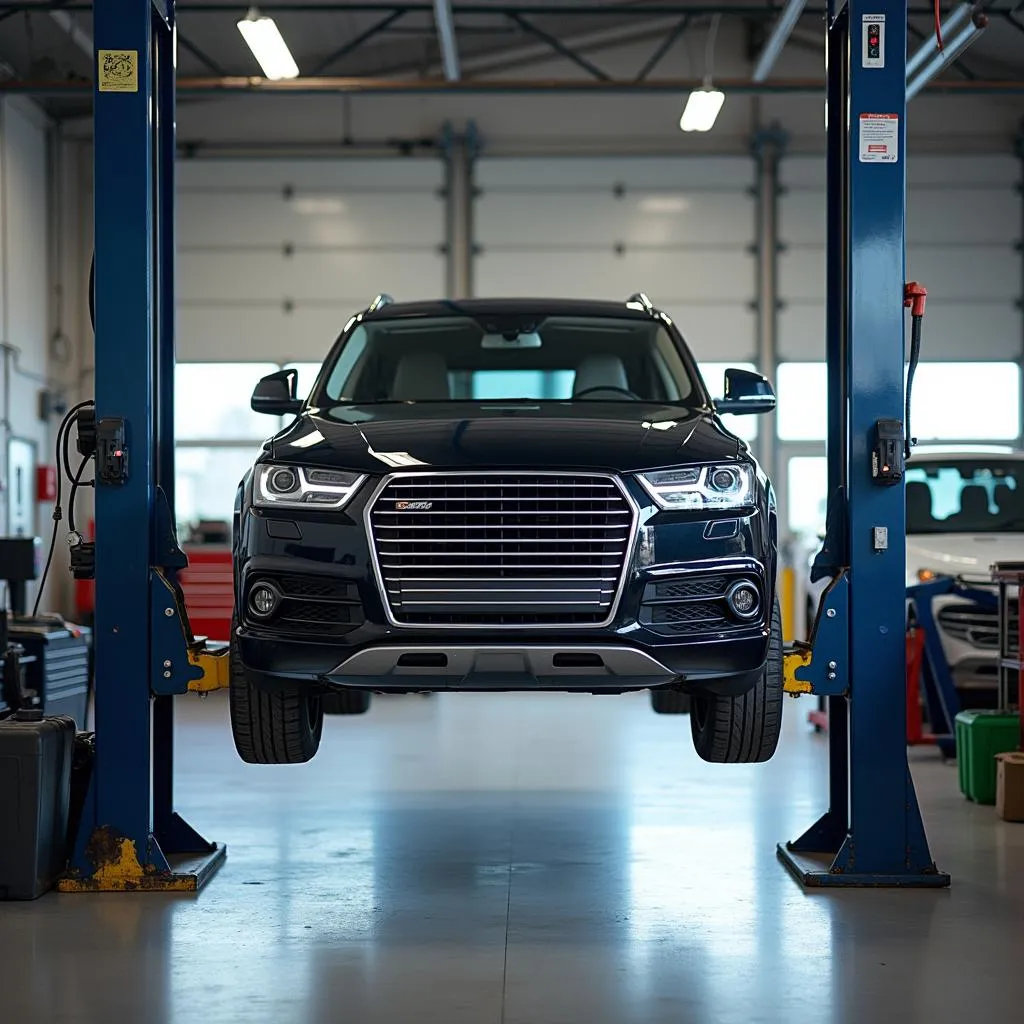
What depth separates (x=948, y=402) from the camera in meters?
16.5

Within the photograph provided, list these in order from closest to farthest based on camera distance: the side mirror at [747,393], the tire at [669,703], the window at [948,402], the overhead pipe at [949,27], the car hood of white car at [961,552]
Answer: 1. the side mirror at [747,393]
2. the tire at [669,703]
3. the car hood of white car at [961,552]
4. the overhead pipe at [949,27]
5. the window at [948,402]

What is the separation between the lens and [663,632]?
13.4ft

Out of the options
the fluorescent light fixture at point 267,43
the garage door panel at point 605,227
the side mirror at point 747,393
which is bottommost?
the side mirror at point 747,393

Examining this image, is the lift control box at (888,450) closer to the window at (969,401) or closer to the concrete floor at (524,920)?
the concrete floor at (524,920)

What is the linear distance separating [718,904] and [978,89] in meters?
11.1

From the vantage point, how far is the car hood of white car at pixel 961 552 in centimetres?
805

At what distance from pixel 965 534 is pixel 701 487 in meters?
4.95

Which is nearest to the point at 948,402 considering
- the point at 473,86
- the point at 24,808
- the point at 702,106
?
the point at 702,106

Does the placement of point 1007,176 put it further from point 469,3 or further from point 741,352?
point 469,3

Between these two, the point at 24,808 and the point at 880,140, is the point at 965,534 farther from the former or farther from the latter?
the point at 24,808

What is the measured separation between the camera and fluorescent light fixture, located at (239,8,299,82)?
33.8 feet

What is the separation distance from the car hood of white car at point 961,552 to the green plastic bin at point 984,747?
1.39 meters

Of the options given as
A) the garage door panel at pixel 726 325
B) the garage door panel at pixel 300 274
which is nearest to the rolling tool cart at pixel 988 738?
the garage door panel at pixel 726 325

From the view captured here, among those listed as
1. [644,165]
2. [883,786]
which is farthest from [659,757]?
[644,165]
